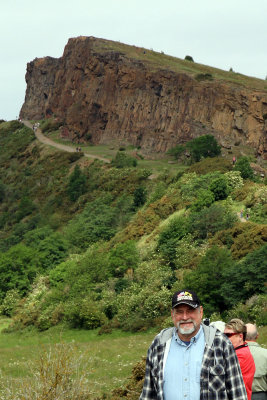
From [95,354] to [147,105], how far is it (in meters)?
67.5

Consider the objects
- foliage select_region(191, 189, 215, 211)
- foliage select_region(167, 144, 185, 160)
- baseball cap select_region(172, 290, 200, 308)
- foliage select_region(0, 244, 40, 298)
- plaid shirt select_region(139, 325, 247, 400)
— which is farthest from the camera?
foliage select_region(167, 144, 185, 160)

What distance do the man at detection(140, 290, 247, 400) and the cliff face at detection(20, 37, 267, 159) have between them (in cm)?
6968

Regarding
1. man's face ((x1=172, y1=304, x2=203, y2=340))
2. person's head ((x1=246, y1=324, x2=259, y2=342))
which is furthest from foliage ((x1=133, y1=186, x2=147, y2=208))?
man's face ((x1=172, y1=304, x2=203, y2=340))

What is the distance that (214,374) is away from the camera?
221 inches

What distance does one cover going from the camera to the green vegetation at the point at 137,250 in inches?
1224

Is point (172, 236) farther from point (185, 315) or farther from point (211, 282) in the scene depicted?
point (185, 315)

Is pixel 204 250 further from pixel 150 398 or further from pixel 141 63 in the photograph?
pixel 141 63

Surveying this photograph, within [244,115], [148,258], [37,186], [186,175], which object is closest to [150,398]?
[148,258]

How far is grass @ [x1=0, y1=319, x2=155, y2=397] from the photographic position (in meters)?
17.7

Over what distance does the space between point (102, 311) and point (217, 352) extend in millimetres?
30703

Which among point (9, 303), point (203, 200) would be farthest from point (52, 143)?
point (203, 200)

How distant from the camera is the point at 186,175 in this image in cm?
5572

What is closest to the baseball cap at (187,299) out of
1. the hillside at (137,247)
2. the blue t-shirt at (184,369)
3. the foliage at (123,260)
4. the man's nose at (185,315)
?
the man's nose at (185,315)

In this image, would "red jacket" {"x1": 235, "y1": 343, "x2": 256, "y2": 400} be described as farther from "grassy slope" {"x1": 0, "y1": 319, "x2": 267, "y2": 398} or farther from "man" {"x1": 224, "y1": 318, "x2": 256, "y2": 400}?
"grassy slope" {"x1": 0, "y1": 319, "x2": 267, "y2": 398}
